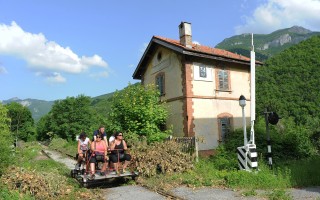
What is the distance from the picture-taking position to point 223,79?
20.1 metres

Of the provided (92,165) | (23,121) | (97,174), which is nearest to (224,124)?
(97,174)

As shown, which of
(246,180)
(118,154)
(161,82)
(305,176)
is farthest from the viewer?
(161,82)

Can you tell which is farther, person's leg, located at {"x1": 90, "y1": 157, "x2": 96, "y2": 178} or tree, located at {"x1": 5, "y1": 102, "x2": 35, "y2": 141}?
tree, located at {"x1": 5, "y1": 102, "x2": 35, "y2": 141}

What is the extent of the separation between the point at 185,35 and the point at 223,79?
12.1 ft

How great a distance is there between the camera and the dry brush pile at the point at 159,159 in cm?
1151

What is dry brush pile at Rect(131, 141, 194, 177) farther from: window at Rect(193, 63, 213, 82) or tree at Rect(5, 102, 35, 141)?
tree at Rect(5, 102, 35, 141)

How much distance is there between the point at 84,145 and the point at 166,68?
31.7 ft

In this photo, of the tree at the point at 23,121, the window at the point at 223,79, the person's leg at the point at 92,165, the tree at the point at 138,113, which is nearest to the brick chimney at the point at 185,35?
the window at the point at 223,79

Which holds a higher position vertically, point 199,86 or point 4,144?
point 199,86

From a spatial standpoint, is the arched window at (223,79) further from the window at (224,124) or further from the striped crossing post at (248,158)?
the striped crossing post at (248,158)

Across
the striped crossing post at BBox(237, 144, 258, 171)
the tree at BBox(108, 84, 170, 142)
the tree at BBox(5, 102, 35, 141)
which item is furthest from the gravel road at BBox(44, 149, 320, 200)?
the tree at BBox(5, 102, 35, 141)

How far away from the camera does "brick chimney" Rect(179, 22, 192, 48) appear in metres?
19.2

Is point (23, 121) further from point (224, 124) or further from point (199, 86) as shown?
point (199, 86)

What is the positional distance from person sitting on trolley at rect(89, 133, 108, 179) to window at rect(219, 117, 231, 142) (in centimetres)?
1031
